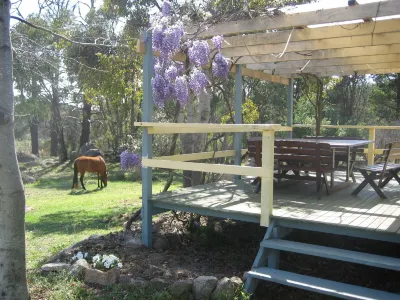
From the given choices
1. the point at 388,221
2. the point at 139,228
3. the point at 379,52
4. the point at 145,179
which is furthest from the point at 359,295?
the point at 379,52

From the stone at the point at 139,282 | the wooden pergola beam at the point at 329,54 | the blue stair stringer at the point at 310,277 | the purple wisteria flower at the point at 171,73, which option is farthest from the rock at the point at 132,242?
the wooden pergola beam at the point at 329,54

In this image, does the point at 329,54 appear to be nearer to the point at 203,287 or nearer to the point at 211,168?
the point at 211,168

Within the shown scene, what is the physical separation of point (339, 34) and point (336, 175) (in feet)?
10.2

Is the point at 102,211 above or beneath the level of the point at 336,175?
beneath

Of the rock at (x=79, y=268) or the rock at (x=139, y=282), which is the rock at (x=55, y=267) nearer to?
the rock at (x=79, y=268)

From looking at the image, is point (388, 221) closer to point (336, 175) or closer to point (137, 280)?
point (137, 280)

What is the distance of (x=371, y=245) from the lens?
515 cm

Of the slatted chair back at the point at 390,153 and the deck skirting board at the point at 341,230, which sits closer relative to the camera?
the deck skirting board at the point at 341,230

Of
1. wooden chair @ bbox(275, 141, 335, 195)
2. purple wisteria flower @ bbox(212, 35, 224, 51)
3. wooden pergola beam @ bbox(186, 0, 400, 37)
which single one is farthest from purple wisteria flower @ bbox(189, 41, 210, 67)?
wooden chair @ bbox(275, 141, 335, 195)

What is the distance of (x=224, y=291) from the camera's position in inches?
139

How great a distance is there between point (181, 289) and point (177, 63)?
162 inches

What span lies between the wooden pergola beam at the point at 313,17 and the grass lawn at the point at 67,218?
11.6 feet

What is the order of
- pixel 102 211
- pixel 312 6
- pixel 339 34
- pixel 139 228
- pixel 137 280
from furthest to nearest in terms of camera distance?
pixel 102 211 < pixel 139 228 < pixel 339 34 < pixel 312 6 < pixel 137 280

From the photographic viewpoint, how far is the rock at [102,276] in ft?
12.9
